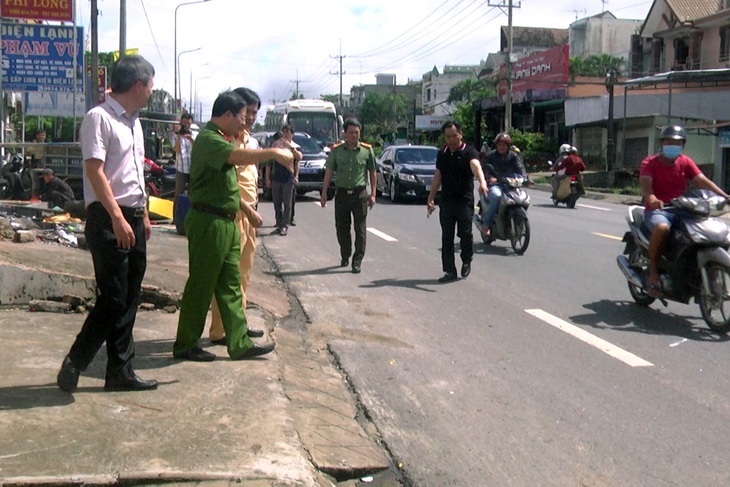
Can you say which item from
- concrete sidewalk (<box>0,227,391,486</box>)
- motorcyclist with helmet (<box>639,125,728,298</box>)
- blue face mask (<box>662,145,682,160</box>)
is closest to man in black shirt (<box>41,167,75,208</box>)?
concrete sidewalk (<box>0,227,391,486</box>)

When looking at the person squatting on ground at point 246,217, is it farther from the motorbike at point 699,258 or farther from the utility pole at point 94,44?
the utility pole at point 94,44

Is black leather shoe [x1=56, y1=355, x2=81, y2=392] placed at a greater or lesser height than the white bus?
lesser

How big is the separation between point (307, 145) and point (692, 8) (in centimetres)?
3593

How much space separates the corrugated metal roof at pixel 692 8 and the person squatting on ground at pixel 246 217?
48645 mm

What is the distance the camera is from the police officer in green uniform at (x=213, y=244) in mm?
5926

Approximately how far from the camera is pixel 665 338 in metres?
7.69

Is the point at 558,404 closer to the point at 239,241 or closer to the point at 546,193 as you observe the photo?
the point at 239,241

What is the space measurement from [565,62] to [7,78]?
36.3 m

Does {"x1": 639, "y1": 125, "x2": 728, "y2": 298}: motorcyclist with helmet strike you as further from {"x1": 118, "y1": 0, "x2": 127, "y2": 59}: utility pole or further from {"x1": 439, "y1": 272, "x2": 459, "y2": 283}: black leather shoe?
{"x1": 118, "y1": 0, "x2": 127, "y2": 59}: utility pole

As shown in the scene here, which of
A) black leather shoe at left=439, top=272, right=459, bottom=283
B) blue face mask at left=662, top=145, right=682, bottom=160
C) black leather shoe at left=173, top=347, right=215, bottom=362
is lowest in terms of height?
black leather shoe at left=439, top=272, right=459, bottom=283

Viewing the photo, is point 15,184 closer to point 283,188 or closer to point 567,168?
point 283,188

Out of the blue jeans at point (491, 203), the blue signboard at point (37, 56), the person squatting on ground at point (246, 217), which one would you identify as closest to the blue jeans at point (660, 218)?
the person squatting on ground at point (246, 217)

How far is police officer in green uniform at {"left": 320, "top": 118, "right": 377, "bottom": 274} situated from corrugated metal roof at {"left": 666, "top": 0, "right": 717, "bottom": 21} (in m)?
44.7

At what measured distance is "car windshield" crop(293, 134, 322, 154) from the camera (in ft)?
80.9
